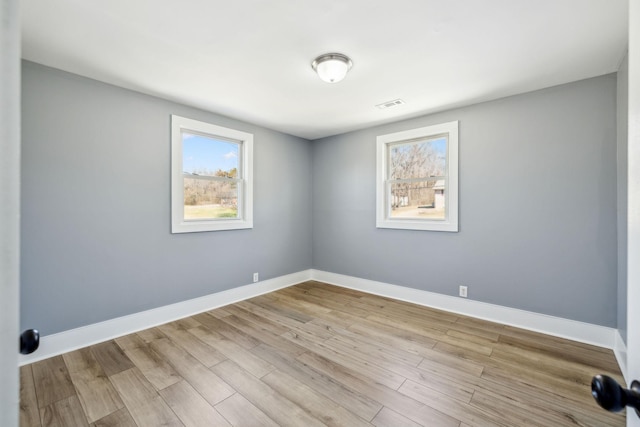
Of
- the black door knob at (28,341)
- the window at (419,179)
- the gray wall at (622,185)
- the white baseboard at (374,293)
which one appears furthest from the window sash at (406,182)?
the black door knob at (28,341)

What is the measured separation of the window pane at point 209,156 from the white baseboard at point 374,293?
63.9 inches

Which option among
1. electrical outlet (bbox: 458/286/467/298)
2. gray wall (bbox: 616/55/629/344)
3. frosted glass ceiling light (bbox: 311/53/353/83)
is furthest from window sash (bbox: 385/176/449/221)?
frosted glass ceiling light (bbox: 311/53/353/83)

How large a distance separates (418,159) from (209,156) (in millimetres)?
2857

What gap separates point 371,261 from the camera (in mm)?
4207

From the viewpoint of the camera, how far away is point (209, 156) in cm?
365

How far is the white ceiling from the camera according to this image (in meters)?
1.78

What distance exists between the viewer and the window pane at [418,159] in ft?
11.9

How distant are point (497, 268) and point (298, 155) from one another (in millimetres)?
3340

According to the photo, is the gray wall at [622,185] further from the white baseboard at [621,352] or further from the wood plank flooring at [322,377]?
the wood plank flooring at [322,377]

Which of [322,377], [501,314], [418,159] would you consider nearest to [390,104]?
[418,159]

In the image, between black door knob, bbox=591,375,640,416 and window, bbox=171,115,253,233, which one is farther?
window, bbox=171,115,253,233

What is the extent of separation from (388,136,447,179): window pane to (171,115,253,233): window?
7.00 feet

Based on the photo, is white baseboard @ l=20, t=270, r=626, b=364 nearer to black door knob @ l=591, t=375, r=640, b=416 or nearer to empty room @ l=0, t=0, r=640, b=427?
empty room @ l=0, t=0, r=640, b=427

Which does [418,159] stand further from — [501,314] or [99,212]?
[99,212]
